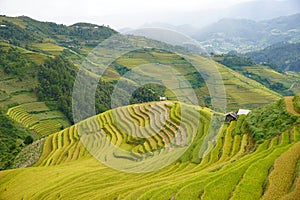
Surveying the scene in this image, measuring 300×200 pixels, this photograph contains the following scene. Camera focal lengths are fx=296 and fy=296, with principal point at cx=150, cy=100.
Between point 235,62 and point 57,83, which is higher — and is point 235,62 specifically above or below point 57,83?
below

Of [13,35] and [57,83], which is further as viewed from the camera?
[13,35]

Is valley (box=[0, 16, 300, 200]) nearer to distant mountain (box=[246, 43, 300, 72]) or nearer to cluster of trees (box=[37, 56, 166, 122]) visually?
cluster of trees (box=[37, 56, 166, 122])

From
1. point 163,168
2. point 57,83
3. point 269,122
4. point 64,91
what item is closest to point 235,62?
point 64,91

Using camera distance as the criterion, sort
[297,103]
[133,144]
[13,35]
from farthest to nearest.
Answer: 1. [13,35]
2. [133,144]
3. [297,103]

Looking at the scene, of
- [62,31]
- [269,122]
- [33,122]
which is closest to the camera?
[269,122]

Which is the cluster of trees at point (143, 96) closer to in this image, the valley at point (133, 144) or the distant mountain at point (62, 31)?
the valley at point (133, 144)

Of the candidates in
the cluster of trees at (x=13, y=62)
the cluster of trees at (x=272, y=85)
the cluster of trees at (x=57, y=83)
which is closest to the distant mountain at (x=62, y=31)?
the cluster of trees at (x=13, y=62)

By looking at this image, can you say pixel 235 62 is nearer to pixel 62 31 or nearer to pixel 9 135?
pixel 62 31
